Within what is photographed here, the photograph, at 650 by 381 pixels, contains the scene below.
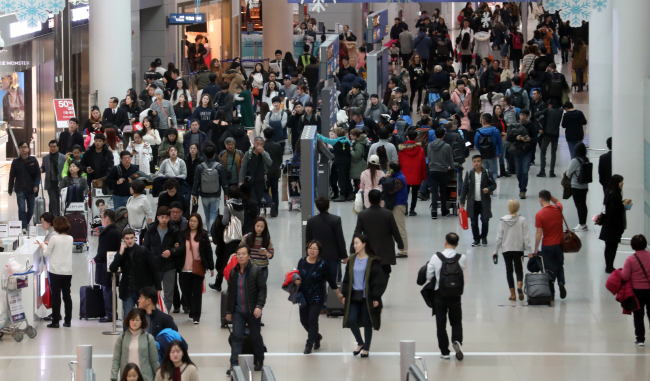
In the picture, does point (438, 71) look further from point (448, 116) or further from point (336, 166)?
point (336, 166)

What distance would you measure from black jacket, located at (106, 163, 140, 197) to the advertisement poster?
8.11 meters

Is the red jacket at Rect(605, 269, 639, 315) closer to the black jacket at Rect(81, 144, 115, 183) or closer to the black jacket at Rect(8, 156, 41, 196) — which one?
the black jacket at Rect(81, 144, 115, 183)

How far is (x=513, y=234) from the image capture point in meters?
11.8

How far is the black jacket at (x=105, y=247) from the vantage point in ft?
36.6

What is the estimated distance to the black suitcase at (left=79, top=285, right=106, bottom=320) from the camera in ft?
37.9

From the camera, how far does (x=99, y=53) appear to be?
23.2 m

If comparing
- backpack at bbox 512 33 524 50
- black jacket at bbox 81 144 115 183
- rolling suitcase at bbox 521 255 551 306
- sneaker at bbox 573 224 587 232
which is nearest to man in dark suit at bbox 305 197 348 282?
rolling suitcase at bbox 521 255 551 306

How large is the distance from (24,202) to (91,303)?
4.79 m

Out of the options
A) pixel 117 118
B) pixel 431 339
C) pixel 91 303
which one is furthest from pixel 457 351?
pixel 117 118

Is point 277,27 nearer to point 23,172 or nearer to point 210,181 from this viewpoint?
point 23,172

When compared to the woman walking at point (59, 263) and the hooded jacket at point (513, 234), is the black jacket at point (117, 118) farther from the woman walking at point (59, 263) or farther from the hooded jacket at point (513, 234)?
the hooded jacket at point (513, 234)

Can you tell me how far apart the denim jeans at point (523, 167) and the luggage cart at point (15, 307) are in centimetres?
969

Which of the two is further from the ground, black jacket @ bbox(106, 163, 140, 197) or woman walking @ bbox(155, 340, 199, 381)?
black jacket @ bbox(106, 163, 140, 197)

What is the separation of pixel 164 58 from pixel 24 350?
23.3 m
